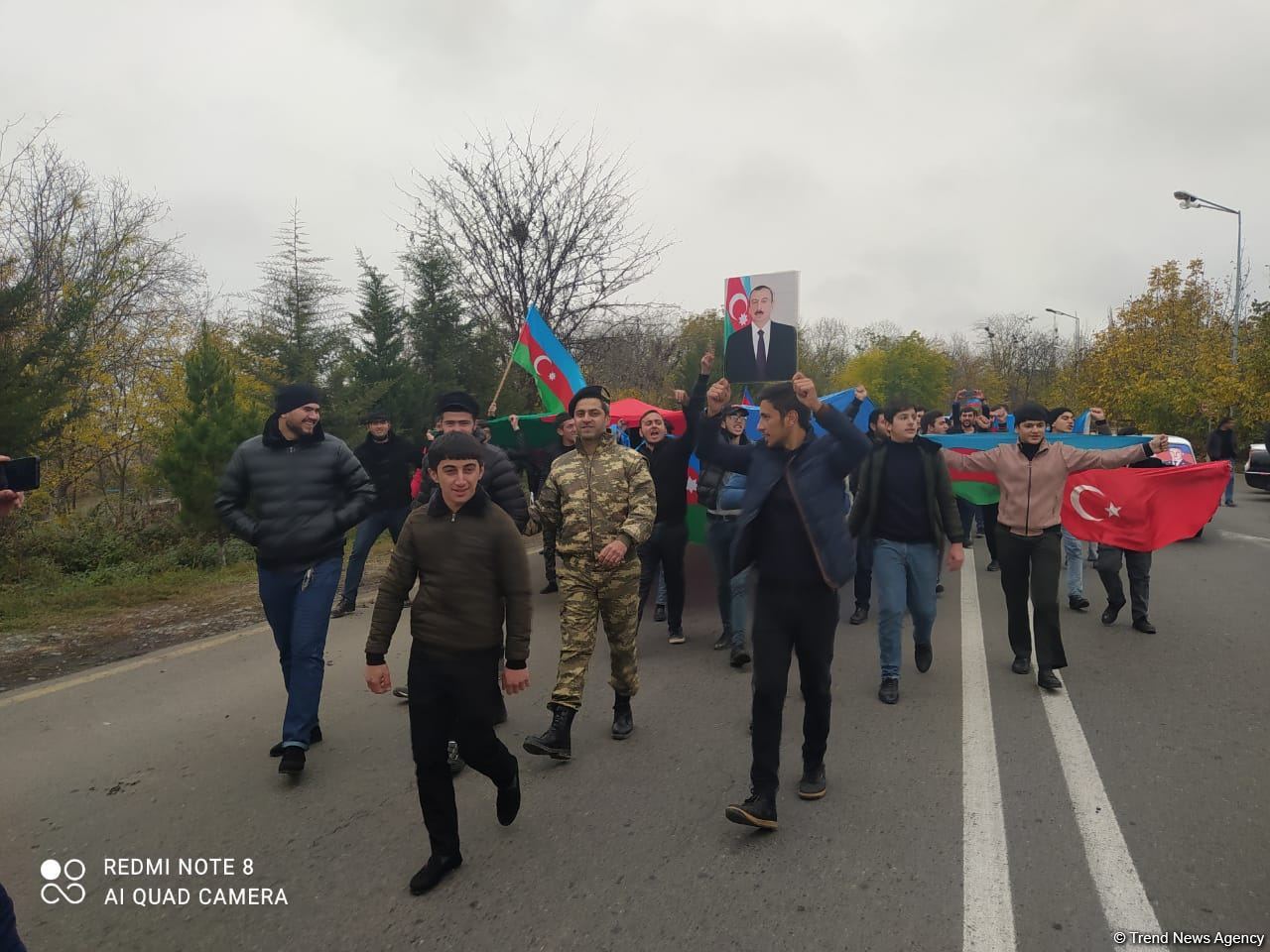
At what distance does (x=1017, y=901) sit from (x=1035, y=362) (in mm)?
77314

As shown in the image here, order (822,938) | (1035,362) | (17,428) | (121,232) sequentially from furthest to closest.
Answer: (1035,362), (121,232), (17,428), (822,938)

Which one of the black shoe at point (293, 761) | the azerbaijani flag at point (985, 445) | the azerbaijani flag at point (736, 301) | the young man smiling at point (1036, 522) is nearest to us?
the black shoe at point (293, 761)

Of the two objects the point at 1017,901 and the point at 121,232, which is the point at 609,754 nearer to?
the point at 1017,901

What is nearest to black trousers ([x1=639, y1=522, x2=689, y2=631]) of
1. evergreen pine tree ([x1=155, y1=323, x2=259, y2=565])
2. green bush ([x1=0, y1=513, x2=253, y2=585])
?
green bush ([x1=0, y1=513, x2=253, y2=585])

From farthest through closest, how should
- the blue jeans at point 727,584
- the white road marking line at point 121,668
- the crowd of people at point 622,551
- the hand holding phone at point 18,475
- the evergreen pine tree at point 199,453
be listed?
the evergreen pine tree at point 199,453, the blue jeans at point 727,584, the white road marking line at point 121,668, the crowd of people at point 622,551, the hand holding phone at point 18,475

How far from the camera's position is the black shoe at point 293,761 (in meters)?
3.89

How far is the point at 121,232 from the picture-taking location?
20.4 metres

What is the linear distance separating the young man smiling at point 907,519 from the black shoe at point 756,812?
207 cm

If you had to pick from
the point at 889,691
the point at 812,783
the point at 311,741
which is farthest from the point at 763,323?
the point at 311,741

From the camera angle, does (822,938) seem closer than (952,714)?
Yes

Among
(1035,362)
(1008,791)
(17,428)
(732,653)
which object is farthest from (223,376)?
(1035,362)

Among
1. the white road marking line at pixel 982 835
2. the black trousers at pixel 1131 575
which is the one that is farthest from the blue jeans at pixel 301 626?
the black trousers at pixel 1131 575

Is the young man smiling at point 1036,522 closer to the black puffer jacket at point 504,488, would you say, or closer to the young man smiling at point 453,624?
the black puffer jacket at point 504,488

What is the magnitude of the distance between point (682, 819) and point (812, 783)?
65 centimetres
